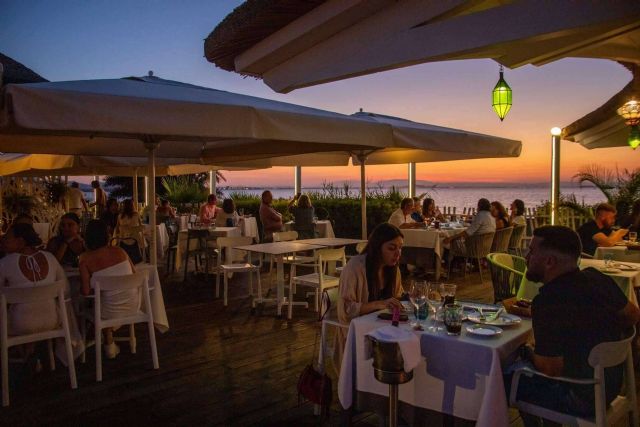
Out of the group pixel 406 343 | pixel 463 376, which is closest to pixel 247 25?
pixel 406 343

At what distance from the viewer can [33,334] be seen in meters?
3.95

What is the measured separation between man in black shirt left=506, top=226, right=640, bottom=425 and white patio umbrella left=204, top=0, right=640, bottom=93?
100cm

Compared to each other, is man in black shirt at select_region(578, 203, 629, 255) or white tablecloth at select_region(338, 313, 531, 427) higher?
man in black shirt at select_region(578, 203, 629, 255)

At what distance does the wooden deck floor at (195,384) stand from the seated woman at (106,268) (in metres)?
0.52


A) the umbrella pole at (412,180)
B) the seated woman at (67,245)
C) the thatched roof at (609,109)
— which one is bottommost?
the seated woman at (67,245)

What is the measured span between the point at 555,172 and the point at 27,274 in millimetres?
11142

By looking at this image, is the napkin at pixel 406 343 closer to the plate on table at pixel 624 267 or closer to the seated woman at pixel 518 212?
the plate on table at pixel 624 267

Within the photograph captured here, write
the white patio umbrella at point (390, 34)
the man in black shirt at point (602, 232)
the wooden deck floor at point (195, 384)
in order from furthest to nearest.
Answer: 1. the man in black shirt at point (602, 232)
2. the wooden deck floor at point (195, 384)
3. the white patio umbrella at point (390, 34)

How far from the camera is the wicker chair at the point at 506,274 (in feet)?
16.5

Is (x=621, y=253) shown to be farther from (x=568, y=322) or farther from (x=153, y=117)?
(x=153, y=117)

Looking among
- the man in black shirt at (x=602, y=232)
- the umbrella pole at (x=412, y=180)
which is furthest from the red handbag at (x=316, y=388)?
Answer: the umbrella pole at (x=412, y=180)

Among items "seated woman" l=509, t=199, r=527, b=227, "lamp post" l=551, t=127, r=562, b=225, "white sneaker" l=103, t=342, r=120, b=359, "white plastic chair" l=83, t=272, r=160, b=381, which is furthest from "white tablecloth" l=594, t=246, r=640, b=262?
"lamp post" l=551, t=127, r=562, b=225

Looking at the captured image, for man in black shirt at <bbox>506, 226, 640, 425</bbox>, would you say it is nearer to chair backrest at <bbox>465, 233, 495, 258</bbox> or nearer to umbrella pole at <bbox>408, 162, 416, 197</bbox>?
chair backrest at <bbox>465, 233, 495, 258</bbox>

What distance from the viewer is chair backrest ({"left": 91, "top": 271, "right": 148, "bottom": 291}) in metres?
4.21
